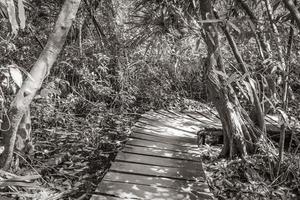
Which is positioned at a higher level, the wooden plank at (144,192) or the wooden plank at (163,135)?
the wooden plank at (163,135)

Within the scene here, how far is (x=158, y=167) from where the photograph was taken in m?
3.04

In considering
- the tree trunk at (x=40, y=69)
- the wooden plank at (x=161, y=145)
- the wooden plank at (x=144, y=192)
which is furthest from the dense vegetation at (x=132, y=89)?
the wooden plank at (x=144, y=192)

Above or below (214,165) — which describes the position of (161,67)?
above

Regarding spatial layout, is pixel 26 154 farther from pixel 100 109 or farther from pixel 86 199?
pixel 100 109

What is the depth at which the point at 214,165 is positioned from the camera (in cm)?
366

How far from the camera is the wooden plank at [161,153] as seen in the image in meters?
3.34

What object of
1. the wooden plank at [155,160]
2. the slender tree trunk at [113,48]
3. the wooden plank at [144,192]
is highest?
the slender tree trunk at [113,48]

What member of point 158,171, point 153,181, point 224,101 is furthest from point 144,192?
point 224,101

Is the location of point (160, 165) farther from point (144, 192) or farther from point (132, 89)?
point (132, 89)

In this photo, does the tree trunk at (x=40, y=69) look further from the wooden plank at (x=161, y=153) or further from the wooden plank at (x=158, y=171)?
the wooden plank at (x=161, y=153)

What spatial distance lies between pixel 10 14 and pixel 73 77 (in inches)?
146

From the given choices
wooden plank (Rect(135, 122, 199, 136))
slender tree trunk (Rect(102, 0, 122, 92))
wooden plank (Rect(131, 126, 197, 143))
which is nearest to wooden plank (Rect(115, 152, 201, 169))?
wooden plank (Rect(131, 126, 197, 143))

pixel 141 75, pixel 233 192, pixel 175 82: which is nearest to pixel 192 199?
pixel 233 192

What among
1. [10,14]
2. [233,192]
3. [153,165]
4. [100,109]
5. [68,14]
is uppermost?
[68,14]
